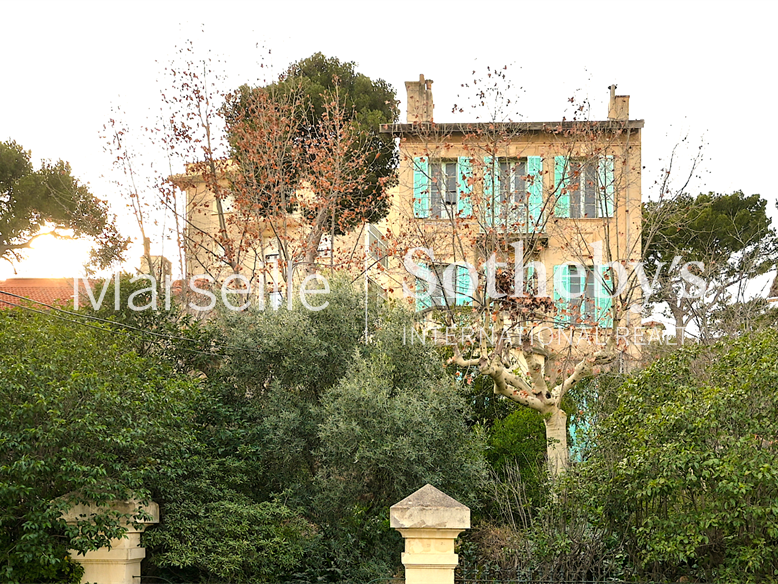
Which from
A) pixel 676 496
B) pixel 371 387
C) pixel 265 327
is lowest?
pixel 676 496

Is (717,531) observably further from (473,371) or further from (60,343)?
(60,343)

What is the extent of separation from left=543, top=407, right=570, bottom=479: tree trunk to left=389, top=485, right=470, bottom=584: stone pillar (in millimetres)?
6450

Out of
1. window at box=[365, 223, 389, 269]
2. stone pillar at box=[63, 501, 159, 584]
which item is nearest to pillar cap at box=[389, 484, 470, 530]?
stone pillar at box=[63, 501, 159, 584]

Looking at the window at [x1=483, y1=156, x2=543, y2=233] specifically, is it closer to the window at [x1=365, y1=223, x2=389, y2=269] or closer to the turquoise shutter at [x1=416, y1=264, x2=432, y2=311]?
the turquoise shutter at [x1=416, y1=264, x2=432, y2=311]

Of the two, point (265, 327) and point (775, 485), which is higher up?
point (265, 327)

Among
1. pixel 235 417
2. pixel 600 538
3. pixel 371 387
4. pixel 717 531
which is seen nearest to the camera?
pixel 717 531

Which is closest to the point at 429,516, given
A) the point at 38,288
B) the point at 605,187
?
the point at 605,187

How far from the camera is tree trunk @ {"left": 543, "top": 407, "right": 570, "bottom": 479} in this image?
14039mm

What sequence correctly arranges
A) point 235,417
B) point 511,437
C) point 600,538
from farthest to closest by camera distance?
point 511,437 → point 235,417 → point 600,538

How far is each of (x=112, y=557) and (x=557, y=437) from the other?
7.39 metres

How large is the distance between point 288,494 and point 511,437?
477 centimetres

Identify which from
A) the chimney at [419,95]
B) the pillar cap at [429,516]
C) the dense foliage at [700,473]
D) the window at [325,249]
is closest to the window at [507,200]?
the window at [325,249]

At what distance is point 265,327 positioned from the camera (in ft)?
44.4

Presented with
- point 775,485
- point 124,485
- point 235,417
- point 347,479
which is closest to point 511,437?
point 347,479
